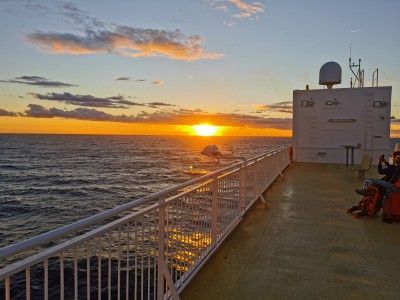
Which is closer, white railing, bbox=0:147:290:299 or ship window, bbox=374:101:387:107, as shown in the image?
white railing, bbox=0:147:290:299

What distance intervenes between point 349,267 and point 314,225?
6.18ft

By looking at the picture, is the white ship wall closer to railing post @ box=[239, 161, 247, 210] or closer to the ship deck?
the ship deck

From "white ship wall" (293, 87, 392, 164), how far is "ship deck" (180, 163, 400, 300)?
9730mm

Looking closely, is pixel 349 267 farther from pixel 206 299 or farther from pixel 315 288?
pixel 206 299

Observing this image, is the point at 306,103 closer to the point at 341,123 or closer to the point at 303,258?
the point at 341,123

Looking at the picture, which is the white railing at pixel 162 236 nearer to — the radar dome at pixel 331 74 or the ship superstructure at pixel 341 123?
the ship superstructure at pixel 341 123

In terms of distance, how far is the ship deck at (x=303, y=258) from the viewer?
3.54 metres

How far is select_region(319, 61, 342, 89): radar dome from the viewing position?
18.0 meters

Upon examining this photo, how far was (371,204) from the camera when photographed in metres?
6.44

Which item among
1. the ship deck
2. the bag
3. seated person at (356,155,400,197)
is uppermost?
seated person at (356,155,400,197)

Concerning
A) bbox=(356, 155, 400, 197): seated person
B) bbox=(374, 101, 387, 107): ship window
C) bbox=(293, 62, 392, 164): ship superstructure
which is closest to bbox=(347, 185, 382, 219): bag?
bbox=(356, 155, 400, 197): seated person

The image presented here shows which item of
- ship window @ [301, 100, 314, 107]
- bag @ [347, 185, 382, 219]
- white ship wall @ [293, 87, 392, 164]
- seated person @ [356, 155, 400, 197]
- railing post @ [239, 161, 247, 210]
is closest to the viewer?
seated person @ [356, 155, 400, 197]

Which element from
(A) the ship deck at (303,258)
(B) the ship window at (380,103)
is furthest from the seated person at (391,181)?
(B) the ship window at (380,103)

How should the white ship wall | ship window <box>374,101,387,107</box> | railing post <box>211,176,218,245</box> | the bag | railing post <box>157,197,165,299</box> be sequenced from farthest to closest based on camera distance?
the white ship wall
ship window <box>374,101,387,107</box>
the bag
railing post <box>211,176,218,245</box>
railing post <box>157,197,165,299</box>
